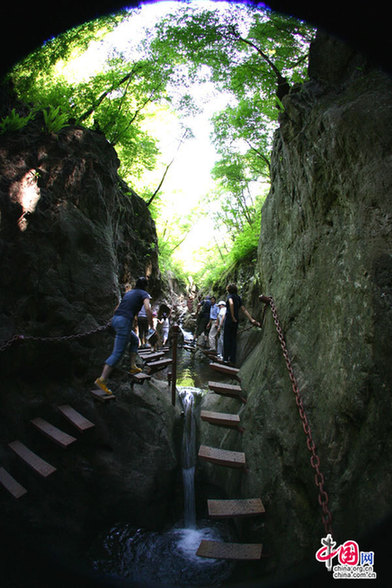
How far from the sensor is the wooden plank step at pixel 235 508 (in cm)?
374

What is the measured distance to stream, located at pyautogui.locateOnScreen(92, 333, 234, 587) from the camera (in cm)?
488

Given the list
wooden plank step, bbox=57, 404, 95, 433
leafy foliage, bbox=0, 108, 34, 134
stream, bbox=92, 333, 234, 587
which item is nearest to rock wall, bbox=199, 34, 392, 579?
stream, bbox=92, 333, 234, 587

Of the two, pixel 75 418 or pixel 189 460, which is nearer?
pixel 75 418

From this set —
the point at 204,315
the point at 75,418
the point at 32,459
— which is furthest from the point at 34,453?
the point at 204,315

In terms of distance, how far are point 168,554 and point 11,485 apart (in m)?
3.29

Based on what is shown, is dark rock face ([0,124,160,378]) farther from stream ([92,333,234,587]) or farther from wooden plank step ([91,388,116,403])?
stream ([92,333,234,587])

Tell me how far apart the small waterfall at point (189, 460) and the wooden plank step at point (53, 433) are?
3.39 m

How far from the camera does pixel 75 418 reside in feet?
17.6

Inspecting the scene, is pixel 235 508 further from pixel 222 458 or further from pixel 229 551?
pixel 222 458

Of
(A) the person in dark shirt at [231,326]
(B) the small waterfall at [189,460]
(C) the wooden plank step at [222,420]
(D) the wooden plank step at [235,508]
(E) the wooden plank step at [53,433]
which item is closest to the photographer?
(D) the wooden plank step at [235,508]

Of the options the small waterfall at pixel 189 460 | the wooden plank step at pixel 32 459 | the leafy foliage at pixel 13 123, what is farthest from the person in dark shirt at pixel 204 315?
the wooden plank step at pixel 32 459

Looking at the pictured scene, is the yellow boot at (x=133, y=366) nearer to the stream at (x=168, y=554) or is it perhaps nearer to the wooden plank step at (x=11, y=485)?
the wooden plank step at (x=11, y=485)

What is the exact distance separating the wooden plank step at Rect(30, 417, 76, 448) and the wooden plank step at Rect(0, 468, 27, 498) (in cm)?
74

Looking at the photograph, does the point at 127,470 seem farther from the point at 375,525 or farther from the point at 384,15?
the point at 384,15
